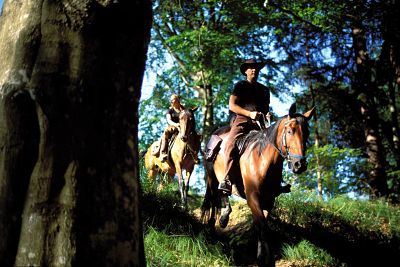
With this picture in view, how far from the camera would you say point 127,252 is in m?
2.43

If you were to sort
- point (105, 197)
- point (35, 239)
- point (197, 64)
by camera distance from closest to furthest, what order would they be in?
point (35, 239)
point (105, 197)
point (197, 64)

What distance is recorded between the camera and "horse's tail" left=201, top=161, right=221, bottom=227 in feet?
32.0

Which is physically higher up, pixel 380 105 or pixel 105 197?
pixel 380 105

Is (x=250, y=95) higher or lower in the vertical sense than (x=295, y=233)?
higher

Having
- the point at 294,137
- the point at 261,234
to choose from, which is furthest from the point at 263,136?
the point at 261,234

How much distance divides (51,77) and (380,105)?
761 inches

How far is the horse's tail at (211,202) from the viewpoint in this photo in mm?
9748

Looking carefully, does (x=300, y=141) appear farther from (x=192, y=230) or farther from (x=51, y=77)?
(x=51, y=77)

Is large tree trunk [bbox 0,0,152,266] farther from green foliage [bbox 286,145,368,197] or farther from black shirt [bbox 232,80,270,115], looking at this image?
green foliage [bbox 286,145,368,197]

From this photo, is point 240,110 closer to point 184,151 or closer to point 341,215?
point 341,215

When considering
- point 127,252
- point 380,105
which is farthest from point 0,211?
point 380,105

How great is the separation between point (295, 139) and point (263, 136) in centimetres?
105

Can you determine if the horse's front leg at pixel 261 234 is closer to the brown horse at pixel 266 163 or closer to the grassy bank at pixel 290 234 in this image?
the brown horse at pixel 266 163

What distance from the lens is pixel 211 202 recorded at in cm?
995
